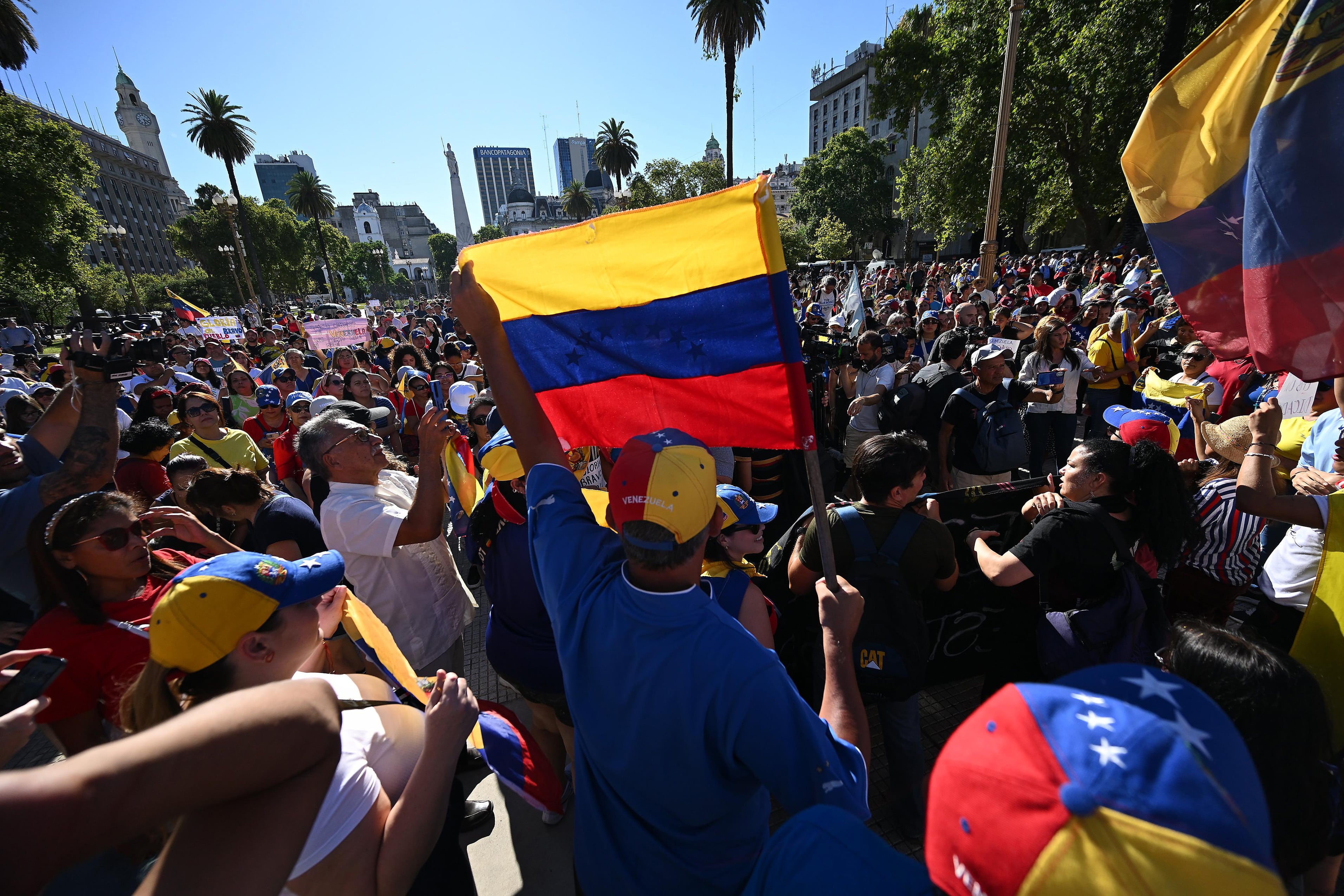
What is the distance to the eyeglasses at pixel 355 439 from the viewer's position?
2762 mm

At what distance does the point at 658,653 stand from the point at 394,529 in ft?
6.18

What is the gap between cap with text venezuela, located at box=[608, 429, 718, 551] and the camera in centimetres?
137

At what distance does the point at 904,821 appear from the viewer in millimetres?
2723

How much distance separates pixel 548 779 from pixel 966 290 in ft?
49.0

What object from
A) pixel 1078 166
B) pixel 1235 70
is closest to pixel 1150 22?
pixel 1078 166

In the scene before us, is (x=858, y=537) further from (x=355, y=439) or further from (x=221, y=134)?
(x=221, y=134)

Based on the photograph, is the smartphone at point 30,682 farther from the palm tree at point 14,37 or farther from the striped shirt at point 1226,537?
the palm tree at point 14,37

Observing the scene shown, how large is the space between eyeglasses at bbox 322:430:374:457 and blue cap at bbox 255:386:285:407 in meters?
3.93

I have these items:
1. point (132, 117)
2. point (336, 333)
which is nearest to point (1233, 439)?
point (336, 333)

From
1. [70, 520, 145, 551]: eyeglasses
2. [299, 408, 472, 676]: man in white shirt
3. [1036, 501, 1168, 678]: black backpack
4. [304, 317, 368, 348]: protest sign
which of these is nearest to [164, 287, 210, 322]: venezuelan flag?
[304, 317, 368, 348]: protest sign

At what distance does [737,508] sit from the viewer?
2473 millimetres

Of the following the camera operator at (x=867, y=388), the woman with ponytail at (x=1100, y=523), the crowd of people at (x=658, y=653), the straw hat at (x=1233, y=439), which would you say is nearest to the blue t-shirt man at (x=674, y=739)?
the crowd of people at (x=658, y=653)

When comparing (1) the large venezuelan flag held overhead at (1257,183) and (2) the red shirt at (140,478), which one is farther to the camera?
(2) the red shirt at (140,478)

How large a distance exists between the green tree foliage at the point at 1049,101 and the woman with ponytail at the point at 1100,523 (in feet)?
59.4
